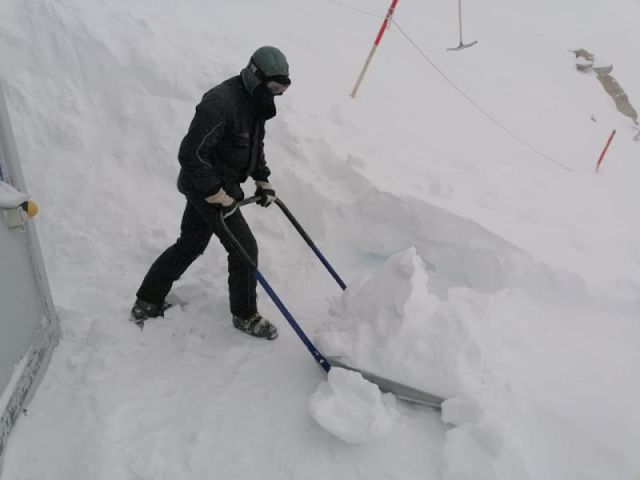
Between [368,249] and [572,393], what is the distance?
205 centimetres

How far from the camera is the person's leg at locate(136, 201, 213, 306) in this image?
115 inches

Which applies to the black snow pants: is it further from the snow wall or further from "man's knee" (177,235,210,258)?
the snow wall

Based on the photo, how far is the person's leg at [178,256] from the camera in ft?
9.55

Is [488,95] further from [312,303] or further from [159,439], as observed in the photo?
[159,439]

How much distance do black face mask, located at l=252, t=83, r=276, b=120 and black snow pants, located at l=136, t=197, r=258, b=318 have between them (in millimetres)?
586

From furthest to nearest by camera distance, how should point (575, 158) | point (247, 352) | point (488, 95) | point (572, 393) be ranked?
point (488, 95), point (575, 158), point (247, 352), point (572, 393)

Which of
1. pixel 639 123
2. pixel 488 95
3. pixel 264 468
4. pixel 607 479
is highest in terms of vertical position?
pixel 607 479

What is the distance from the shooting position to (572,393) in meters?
2.68

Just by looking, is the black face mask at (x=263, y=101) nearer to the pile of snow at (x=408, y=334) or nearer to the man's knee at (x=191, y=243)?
the man's knee at (x=191, y=243)

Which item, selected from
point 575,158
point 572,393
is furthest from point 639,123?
point 572,393

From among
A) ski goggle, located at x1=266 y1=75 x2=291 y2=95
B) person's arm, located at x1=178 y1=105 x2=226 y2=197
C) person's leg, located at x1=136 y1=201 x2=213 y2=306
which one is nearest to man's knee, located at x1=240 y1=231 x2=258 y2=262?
person's leg, located at x1=136 y1=201 x2=213 y2=306

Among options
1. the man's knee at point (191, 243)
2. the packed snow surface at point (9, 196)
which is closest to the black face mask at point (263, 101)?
the man's knee at point (191, 243)

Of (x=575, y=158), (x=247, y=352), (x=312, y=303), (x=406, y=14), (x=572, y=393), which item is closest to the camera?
(x=572, y=393)

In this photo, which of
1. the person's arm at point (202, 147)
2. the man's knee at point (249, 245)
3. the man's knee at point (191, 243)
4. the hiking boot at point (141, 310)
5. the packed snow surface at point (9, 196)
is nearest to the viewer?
the packed snow surface at point (9, 196)
